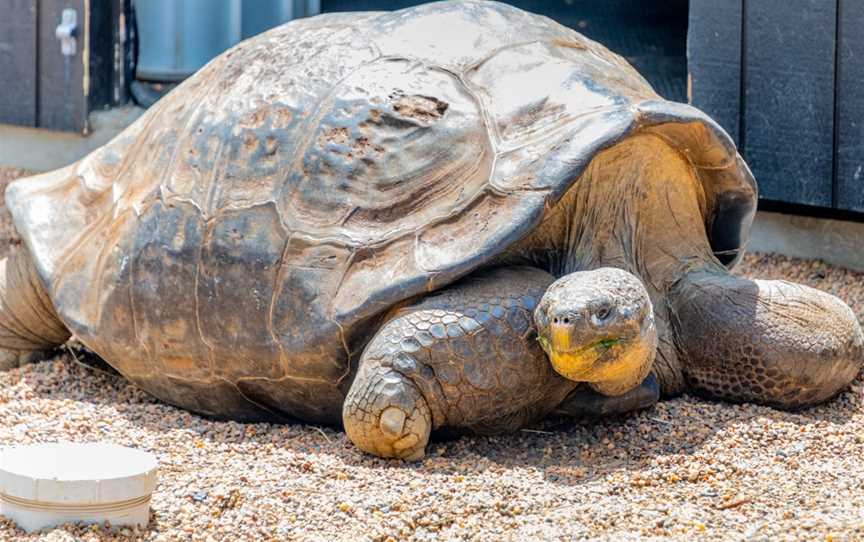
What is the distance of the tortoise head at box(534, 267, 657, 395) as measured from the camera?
3846 mm

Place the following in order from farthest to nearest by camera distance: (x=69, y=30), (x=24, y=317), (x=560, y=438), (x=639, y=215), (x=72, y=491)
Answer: (x=69, y=30)
(x=24, y=317)
(x=639, y=215)
(x=560, y=438)
(x=72, y=491)

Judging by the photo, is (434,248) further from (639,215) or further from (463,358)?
(639,215)

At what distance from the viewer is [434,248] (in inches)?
161

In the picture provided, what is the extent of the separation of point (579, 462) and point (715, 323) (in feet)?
2.29

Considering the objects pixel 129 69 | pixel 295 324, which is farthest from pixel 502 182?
pixel 129 69

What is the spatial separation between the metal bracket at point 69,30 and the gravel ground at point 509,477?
314cm

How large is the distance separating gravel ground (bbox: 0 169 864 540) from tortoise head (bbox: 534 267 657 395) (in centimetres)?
29

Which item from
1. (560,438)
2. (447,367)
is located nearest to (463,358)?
(447,367)

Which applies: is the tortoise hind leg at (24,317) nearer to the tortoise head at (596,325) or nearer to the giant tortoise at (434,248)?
the giant tortoise at (434,248)

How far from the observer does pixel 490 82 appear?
440 centimetres

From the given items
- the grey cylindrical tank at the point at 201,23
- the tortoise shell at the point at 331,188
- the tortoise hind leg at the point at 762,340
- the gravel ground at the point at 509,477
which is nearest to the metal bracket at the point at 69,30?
the grey cylindrical tank at the point at 201,23

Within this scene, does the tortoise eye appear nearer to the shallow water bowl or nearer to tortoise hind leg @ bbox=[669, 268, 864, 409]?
tortoise hind leg @ bbox=[669, 268, 864, 409]

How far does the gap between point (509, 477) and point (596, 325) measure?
45cm

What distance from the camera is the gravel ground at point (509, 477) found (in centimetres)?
347
